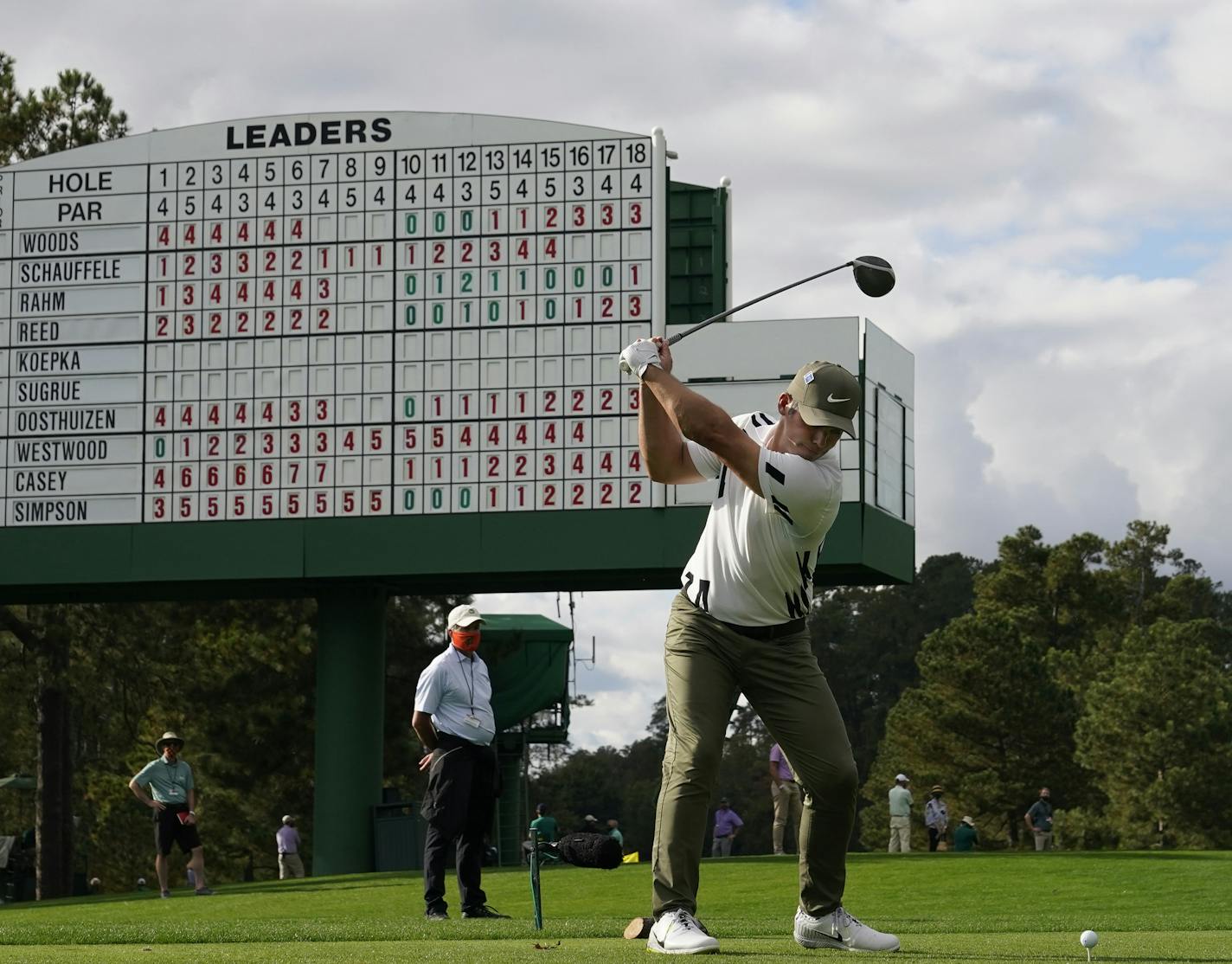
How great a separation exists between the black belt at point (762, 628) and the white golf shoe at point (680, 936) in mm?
1094

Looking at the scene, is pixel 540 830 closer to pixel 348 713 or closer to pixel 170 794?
pixel 170 794

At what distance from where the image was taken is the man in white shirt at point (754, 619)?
7.22 m

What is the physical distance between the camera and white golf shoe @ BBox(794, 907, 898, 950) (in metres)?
7.59

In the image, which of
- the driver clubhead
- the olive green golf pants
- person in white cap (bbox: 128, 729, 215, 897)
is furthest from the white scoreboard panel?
the olive green golf pants

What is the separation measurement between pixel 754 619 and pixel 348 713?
1885 centimetres

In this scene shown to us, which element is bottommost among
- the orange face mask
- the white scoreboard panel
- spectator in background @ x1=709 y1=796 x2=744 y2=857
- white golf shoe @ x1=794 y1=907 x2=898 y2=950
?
spectator in background @ x1=709 y1=796 x2=744 y2=857

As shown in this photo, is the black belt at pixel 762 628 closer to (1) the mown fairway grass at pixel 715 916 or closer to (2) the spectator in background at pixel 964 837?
(1) the mown fairway grass at pixel 715 916

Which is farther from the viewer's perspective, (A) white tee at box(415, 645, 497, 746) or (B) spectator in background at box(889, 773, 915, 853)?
(B) spectator in background at box(889, 773, 915, 853)

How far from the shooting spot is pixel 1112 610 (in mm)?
71562

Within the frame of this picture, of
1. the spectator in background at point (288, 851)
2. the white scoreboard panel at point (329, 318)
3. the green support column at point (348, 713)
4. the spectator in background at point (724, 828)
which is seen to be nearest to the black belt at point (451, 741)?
the white scoreboard panel at point (329, 318)

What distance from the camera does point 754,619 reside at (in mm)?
7508

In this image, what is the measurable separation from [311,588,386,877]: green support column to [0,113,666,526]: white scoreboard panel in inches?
87.6

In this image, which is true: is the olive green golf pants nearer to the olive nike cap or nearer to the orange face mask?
the olive nike cap

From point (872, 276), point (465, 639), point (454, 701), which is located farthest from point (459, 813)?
A: point (872, 276)
